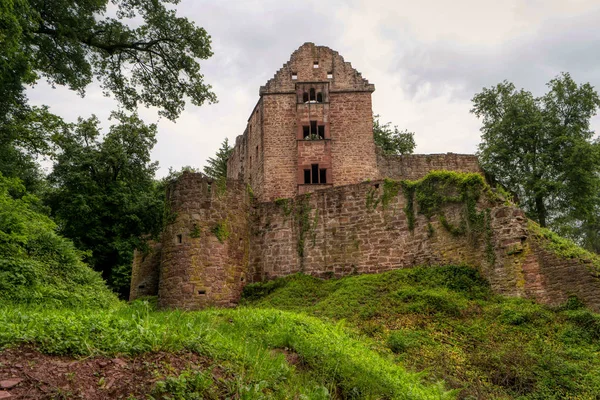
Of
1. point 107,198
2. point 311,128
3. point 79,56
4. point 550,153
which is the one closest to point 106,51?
point 79,56

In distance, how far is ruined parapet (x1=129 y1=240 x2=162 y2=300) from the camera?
23500 millimetres

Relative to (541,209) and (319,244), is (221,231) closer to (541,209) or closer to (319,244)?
(319,244)

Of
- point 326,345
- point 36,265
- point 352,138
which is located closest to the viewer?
point 326,345

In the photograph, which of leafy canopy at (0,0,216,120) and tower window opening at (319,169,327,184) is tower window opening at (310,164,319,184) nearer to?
tower window opening at (319,169,327,184)

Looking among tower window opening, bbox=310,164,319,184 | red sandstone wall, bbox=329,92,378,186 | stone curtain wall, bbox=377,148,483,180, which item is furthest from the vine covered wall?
stone curtain wall, bbox=377,148,483,180

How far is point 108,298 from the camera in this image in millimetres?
12648

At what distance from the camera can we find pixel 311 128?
29703 mm

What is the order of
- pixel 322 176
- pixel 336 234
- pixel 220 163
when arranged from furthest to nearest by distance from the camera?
pixel 220 163
pixel 322 176
pixel 336 234

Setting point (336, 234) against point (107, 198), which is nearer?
point (336, 234)

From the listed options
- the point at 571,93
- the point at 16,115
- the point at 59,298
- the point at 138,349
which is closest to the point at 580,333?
the point at 138,349

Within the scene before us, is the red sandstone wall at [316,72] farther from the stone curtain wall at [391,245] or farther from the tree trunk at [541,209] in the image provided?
the stone curtain wall at [391,245]

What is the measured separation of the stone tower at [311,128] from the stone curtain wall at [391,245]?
8093 mm

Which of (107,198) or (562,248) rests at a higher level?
(107,198)

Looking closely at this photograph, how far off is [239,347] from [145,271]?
698 inches
